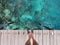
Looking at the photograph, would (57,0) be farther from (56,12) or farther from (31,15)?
(31,15)

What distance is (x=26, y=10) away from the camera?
203cm

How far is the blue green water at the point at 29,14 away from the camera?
199 centimetres

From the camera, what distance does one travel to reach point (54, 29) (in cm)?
197

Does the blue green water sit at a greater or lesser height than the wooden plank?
greater

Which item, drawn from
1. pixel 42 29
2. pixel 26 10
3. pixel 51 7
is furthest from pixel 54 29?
pixel 26 10

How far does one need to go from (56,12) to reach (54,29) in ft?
0.68

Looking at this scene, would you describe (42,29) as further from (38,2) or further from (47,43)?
(38,2)

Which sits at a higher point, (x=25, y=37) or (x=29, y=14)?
(x=29, y=14)

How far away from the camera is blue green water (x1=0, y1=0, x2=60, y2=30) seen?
6.53 feet

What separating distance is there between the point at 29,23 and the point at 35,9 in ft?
0.62

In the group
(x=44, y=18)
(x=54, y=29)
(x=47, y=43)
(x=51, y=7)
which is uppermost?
(x=51, y=7)

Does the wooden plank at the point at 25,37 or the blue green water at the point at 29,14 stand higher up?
the blue green water at the point at 29,14

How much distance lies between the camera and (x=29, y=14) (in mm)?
2023

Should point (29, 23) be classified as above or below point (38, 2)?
below
